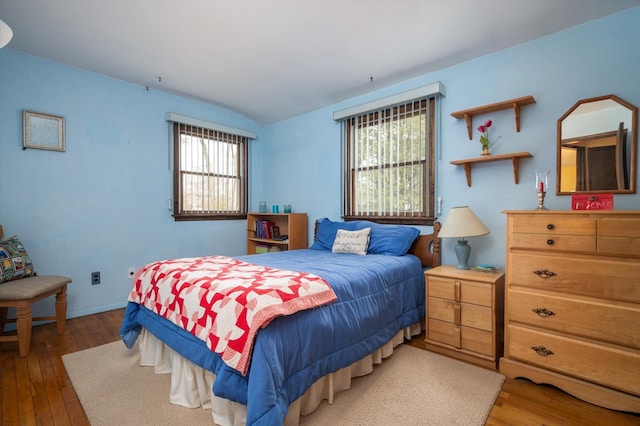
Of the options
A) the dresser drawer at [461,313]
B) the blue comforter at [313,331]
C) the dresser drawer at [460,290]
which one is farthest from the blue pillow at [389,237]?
the dresser drawer at [461,313]

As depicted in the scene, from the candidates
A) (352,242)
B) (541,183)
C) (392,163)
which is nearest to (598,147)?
(541,183)

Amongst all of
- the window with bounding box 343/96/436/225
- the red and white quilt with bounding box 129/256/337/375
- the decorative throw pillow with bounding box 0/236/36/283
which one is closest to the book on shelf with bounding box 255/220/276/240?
the window with bounding box 343/96/436/225

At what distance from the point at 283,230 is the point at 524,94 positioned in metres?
3.22

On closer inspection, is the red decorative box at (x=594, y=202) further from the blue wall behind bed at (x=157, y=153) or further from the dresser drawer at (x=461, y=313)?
the dresser drawer at (x=461, y=313)

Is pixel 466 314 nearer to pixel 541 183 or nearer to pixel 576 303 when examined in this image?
pixel 576 303

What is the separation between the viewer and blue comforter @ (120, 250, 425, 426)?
129 cm

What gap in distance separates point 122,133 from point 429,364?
383cm

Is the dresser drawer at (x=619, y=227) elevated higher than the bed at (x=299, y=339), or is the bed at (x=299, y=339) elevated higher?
the dresser drawer at (x=619, y=227)

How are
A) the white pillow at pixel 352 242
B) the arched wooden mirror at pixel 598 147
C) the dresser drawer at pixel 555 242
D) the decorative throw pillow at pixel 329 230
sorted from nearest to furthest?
the dresser drawer at pixel 555 242, the arched wooden mirror at pixel 598 147, the white pillow at pixel 352 242, the decorative throw pillow at pixel 329 230

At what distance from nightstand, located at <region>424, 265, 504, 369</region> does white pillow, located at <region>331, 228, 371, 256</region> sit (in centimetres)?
68

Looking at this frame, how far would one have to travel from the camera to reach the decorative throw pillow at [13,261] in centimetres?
240

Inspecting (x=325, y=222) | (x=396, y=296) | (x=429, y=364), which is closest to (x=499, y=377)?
(x=429, y=364)

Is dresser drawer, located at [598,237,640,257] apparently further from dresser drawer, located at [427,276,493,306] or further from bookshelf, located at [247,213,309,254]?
bookshelf, located at [247,213,309,254]

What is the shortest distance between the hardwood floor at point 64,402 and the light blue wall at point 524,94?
109cm
